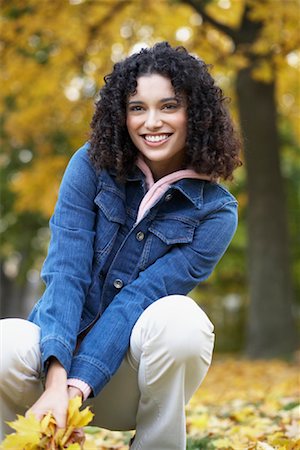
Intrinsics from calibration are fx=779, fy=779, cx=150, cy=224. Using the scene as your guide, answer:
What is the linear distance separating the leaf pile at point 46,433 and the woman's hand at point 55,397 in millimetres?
22

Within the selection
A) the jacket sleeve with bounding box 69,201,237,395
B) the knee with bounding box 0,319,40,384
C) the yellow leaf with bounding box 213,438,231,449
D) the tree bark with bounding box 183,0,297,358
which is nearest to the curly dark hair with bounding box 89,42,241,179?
the jacket sleeve with bounding box 69,201,237,395

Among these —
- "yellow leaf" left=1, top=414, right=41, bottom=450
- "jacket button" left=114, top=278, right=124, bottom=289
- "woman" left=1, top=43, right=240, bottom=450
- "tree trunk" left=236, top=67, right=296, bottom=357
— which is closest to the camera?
"yellow leaf" left=1, top=414, right=41, bottom=450

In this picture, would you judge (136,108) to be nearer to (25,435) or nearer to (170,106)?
(170,106)

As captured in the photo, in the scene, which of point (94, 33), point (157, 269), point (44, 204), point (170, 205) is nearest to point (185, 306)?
point (157, 269)

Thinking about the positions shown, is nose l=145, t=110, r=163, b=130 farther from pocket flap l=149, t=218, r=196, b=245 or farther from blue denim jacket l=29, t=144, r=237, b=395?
pocket flap l=149, t=218, r=196, b=245

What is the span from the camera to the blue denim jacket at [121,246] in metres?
2.68

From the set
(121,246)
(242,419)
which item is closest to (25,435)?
(121,246)

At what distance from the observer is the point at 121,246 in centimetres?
284

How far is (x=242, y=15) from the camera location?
9258mm

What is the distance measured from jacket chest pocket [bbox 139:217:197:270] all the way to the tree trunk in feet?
22.5

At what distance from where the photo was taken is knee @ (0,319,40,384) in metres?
2.51

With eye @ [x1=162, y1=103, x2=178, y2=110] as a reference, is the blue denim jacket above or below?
below

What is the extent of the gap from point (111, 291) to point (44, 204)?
8629 millimetres

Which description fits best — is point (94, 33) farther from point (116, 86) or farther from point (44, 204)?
point (116, 86)
